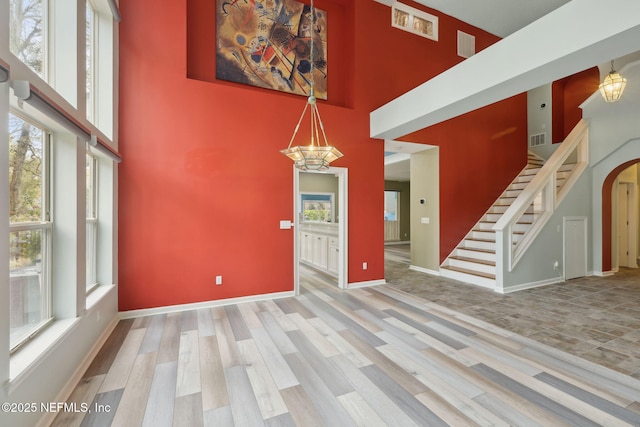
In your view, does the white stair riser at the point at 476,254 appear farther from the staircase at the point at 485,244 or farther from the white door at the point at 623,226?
the white door at the point at 623,226

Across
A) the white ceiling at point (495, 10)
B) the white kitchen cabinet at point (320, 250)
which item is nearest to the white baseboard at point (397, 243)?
the white kitchen cabinet at point (320, 250)

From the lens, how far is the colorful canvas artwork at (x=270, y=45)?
175 inches

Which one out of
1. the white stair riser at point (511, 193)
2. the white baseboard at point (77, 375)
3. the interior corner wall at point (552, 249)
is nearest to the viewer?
the white baseboard at point (77, 375)

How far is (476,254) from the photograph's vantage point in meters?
5.82

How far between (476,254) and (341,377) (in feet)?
15.5

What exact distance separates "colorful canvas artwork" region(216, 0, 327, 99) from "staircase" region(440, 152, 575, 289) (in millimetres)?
4441

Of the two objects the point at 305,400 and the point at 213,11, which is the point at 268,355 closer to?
the point at 305,400

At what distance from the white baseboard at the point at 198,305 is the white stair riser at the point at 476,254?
395cm

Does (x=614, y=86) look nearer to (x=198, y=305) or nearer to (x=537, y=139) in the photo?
(x=537, y=139)

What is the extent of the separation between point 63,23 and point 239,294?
359 centimetres

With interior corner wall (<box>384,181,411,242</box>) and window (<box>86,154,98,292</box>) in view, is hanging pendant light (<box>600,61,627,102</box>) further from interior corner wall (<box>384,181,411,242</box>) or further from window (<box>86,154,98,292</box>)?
interior corner wall (<box>384,181,411,242</box>)

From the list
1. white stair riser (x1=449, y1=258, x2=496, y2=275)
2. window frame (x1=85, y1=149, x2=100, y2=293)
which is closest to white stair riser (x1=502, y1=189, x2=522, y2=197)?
white stair riser (x1=449, y1=258, x2=496, y2=275)

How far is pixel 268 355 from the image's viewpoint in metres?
2.72

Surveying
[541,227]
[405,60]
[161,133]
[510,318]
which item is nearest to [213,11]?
[161,133]
